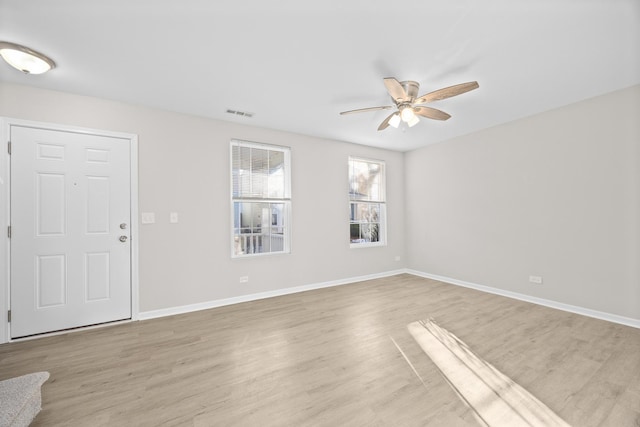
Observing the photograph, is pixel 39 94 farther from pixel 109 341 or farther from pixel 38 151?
pixel 109 341

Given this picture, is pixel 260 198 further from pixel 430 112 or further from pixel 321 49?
pixel 430 112

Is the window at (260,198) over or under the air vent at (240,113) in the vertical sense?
under

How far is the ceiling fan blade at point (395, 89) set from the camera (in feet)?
7.47

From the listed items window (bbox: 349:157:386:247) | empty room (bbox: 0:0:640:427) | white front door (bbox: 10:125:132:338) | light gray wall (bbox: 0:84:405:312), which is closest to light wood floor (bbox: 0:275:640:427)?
empty room (bbox: 0:0:640:427)

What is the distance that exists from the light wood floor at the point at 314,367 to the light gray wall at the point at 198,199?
535mm

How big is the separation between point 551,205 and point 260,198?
411 cm

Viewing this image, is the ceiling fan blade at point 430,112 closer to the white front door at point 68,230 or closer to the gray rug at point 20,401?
the white front door at point 68,230

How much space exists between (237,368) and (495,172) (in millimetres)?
4444

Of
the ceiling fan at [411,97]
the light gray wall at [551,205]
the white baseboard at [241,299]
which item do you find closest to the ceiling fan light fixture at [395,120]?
the ceiling fan at [411,97]

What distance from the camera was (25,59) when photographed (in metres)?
2.28

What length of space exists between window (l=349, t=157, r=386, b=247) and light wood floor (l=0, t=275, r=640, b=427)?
1.99 metres

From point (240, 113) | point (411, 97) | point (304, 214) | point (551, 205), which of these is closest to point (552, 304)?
point (551, 205)

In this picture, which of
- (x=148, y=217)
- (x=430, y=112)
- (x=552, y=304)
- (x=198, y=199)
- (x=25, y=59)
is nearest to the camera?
(x=25, y=59)

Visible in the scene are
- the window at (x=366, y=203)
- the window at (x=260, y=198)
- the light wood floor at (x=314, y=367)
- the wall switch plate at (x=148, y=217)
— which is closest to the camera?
the light wood floor at (x=314, y=367)
